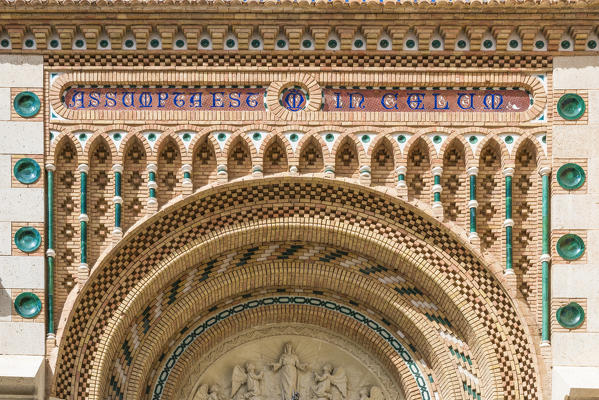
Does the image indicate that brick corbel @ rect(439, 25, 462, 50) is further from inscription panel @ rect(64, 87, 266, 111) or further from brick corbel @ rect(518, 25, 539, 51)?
inscription panel @ rect(64, 87, 266, 111)

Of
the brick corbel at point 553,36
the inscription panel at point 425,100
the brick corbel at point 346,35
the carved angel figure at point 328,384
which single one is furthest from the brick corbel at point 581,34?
the carved angel figure at point 328,384

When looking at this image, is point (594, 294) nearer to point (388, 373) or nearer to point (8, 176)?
point (388, 373)

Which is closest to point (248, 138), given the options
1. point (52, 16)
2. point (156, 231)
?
point (156, 231)

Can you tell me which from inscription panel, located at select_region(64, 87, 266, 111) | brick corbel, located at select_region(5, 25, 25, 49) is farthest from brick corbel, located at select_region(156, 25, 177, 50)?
brick corbel, located at select_region(5, 25, 25, 49)

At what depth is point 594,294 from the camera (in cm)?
1775

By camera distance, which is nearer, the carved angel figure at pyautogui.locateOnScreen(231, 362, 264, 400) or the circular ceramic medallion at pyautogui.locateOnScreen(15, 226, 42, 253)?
the circular ceramic medallion at pyautogui.locateOnScreen(15, 226, 42, 253)

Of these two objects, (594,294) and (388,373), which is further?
(388,373)

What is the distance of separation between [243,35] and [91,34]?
5.73ft

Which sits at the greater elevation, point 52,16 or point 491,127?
point 52,16

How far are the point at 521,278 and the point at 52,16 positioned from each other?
6128mm

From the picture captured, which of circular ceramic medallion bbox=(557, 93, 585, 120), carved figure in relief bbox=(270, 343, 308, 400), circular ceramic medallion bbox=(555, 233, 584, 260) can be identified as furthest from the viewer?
carved figure in relief bbox=(270, 343, 308, 400)

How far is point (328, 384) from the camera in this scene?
19094 mm

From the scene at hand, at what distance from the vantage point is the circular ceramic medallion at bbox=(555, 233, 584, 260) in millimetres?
17859

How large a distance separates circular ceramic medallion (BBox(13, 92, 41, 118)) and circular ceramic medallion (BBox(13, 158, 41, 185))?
1.81ft
